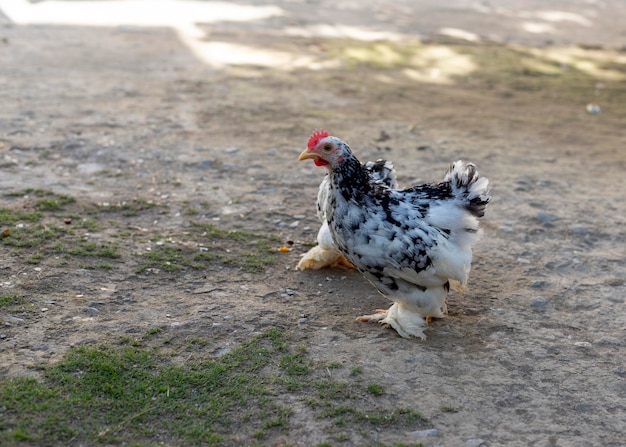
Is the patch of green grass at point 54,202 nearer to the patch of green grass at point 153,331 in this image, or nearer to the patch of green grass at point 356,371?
the patch of green grass at point 153,331

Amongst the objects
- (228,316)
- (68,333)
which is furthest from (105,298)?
(228,316)

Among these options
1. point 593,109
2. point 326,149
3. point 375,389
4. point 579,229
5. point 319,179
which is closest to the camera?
point 375,389

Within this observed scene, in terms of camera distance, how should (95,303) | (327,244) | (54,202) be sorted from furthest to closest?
Result: (54,202) → (327,244) → (95,303)

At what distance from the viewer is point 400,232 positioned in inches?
159

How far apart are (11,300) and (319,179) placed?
9.35ft

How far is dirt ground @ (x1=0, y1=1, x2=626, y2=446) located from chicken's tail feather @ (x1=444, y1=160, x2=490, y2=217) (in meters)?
0.65

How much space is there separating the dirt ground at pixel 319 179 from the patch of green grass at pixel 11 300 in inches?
2.2

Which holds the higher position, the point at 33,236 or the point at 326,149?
the point at 326,149

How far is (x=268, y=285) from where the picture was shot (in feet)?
15.3

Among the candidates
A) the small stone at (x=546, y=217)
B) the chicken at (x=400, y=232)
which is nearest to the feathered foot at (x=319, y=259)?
the chicken at (x=400, y=232)

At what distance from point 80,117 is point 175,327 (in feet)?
12.5

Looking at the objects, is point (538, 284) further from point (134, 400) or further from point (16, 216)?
point (16, 216)

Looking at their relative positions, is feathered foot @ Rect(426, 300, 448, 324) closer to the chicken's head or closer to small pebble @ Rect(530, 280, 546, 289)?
small pebble @ Rect(530, 280, 546, 289)

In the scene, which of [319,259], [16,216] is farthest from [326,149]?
[16,216]
